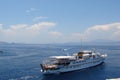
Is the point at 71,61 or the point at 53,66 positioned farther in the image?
the point at 71,61

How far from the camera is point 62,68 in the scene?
100 m

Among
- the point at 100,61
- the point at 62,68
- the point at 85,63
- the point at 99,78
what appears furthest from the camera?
the point at 100,61

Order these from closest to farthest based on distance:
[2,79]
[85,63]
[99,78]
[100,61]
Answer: [2,79] < [99,78] < [85,63] < [100,61]

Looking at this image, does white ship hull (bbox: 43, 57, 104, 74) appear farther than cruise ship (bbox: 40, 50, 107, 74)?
Yes

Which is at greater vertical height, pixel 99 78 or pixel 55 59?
pixel 55 59

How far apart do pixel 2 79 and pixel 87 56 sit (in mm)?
48737

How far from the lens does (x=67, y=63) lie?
340 feet

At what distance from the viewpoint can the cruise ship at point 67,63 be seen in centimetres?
9599

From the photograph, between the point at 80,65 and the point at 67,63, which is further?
the point at 80,65

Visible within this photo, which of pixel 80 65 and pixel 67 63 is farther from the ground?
pixel 67 63

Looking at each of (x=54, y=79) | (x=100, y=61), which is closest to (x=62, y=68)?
(x=54, y=79)

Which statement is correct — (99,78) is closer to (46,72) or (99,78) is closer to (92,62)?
(46,72)

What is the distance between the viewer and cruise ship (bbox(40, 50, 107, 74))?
96.0 meters

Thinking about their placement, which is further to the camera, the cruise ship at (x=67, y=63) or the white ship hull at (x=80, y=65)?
the white ship hull at (x=80, y=65)
